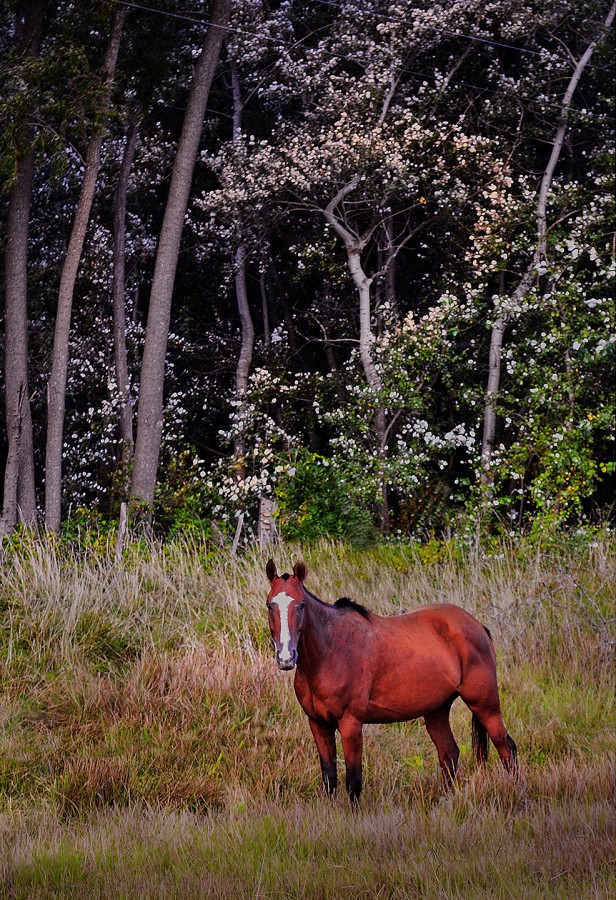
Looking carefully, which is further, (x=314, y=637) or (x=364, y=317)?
(x=364, y=317)

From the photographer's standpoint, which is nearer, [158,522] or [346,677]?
[346,677]

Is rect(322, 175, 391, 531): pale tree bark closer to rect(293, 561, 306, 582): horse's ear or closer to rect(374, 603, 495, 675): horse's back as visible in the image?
rect(374, 603, 495, 675): horse's back

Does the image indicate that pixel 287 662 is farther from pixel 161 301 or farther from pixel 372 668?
pixel 161 301

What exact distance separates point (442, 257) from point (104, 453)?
7.89 m

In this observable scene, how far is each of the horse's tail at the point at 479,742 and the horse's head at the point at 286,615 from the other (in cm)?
171

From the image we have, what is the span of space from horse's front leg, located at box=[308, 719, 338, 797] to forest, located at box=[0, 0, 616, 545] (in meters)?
10.6

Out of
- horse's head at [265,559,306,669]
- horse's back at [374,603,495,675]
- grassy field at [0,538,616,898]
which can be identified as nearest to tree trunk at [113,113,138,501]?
grassy field at [0,538,616,898]

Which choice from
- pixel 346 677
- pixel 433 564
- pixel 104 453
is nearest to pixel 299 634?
pixel 346 677

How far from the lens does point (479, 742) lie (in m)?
6.41

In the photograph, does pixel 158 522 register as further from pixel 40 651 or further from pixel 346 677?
pixel 346 677

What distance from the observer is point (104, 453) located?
850 inches

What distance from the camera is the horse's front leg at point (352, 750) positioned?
5.60 m

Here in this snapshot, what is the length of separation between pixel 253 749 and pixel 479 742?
2.24 m

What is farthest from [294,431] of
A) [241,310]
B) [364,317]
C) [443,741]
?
[443,741]
